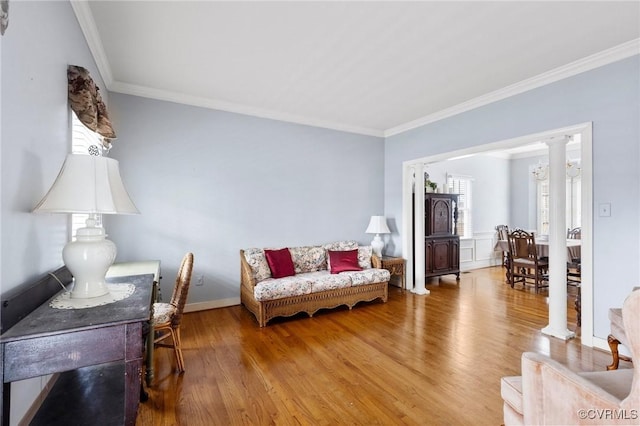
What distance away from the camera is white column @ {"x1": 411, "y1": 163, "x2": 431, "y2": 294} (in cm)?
473

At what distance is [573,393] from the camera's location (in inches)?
44.8

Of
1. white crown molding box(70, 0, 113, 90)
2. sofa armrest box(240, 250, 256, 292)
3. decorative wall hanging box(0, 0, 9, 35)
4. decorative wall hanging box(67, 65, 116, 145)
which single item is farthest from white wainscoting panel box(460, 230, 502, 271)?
decorative wall hanging box(0, 0, 9, 35)

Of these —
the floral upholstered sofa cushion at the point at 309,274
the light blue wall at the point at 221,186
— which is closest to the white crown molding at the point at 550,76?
the light blue wall at the point at 221,186

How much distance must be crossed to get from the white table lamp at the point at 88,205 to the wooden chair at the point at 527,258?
18.5ft

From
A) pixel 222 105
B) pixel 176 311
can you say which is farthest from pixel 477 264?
pixel 176 311

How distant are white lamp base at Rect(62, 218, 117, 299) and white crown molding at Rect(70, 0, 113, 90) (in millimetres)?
1655

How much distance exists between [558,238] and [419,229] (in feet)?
6.24

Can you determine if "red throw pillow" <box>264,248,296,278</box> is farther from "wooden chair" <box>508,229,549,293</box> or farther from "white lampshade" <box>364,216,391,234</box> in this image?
"wooden chair" <box>508,229,549,293</box>

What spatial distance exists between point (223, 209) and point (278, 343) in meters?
1.92

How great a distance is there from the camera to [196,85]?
340 cm

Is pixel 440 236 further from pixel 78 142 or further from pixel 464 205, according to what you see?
pixel 78 142

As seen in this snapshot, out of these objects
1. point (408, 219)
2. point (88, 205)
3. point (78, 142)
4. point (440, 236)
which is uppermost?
point (78, 142)

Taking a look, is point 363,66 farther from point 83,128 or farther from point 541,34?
point 83,128

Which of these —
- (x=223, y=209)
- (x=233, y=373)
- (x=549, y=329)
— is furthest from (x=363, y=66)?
(x=549, y=329)
